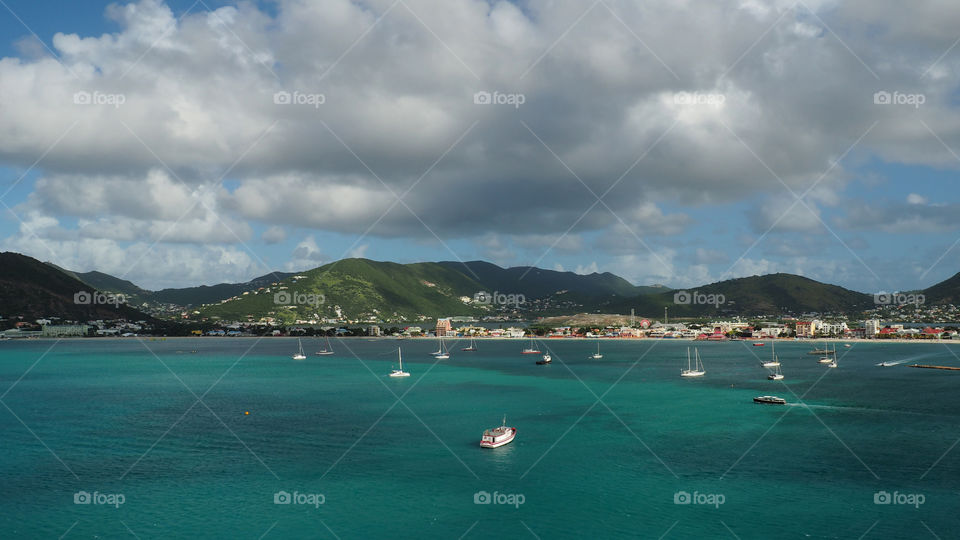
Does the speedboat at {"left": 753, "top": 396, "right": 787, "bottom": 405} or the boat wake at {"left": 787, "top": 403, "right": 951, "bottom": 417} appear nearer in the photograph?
the boat wake at {"left": 787, "top": 403, "right": 951, "bottom": 417}

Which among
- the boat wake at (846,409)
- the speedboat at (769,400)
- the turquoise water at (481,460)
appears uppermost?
the speedboat at (769,400)

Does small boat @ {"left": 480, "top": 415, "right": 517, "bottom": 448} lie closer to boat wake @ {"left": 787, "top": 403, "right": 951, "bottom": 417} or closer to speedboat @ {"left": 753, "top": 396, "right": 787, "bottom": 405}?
speedboat @ {"left": 753, "top": 396, "right": 787, "bottom": 405}

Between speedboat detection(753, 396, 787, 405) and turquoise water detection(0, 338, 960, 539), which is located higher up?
speedboat detection(753, 396, 787, 405)

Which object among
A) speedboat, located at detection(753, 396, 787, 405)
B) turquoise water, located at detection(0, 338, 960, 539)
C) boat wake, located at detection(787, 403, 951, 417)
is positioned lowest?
turquoise water, located at detection(0, 338, 960, 539)

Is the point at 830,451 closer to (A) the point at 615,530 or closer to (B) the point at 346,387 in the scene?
(A) the point at 615,530

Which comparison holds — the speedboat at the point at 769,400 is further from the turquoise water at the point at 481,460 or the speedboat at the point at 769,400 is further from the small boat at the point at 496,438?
the small boat at the point at 496,438

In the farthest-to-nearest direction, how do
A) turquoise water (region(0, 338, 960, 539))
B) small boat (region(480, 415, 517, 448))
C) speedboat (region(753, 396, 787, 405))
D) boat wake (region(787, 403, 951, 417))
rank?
speedboat (region(753, 396, 787, 405))
boat wake (region(787, 403, 951, 417))
small boat (region(480, 415, 517, 448))
turquoise water (region(0, 338, 960, 539))

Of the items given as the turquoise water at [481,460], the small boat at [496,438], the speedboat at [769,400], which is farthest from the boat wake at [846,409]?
the small boat at [496,438]

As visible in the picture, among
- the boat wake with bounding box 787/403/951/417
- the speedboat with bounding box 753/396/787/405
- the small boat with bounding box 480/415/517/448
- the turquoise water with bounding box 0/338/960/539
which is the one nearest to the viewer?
the turquoise water with bounding box 0/338/960/539

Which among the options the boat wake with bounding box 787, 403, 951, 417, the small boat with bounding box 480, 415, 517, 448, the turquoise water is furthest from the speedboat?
the small boat with bounding box 480, 415, 517, 448

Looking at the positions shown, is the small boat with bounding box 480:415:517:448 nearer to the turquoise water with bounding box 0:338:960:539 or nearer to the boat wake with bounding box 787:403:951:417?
the turquoise water with bounding box 0:338:960:539
